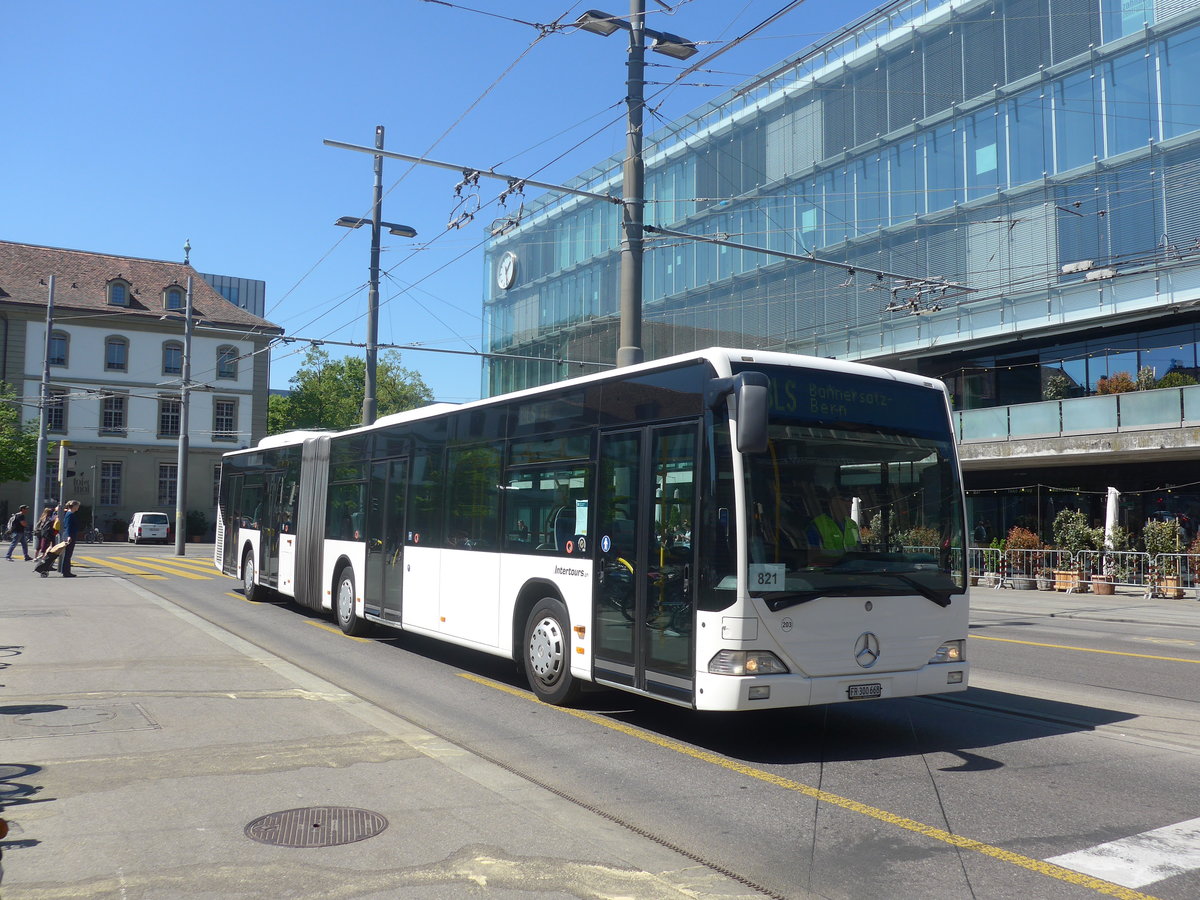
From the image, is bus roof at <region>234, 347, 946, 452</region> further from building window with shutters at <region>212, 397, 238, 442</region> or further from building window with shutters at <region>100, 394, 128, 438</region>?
building window with shutters at <region>212, 397, 238, 442</region>

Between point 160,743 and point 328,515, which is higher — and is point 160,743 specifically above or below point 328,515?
below

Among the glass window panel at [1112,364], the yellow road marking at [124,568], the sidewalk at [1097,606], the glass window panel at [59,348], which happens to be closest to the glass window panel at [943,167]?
the glass window panel at [1112,364]

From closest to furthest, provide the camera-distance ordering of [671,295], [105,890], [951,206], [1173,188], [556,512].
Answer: [105,890] < [556,512] < [1173,188] < [951,206] < [671,295]

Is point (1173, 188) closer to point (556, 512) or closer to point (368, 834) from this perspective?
point (556, 512)

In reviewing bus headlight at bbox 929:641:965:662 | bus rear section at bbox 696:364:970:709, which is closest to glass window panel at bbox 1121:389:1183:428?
bus rear section at bbox 696:364:970:709

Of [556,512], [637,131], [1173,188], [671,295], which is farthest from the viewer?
[671,295]

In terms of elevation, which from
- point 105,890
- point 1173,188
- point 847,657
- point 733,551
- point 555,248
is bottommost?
point 105,890

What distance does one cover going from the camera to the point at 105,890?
15.1 ft

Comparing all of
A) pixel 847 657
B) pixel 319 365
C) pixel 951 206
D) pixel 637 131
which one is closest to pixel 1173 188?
pixel 951 206

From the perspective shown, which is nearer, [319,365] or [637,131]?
[637,131]

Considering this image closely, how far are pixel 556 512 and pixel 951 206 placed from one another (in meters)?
29.5

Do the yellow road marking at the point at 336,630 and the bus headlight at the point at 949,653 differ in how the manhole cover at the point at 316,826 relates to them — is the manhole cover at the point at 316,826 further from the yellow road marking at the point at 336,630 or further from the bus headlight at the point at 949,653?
the yellow road marking at the point at 336,630

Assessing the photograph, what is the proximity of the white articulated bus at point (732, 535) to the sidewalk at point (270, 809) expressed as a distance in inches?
64.1

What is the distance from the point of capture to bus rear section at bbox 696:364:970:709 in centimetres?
730
